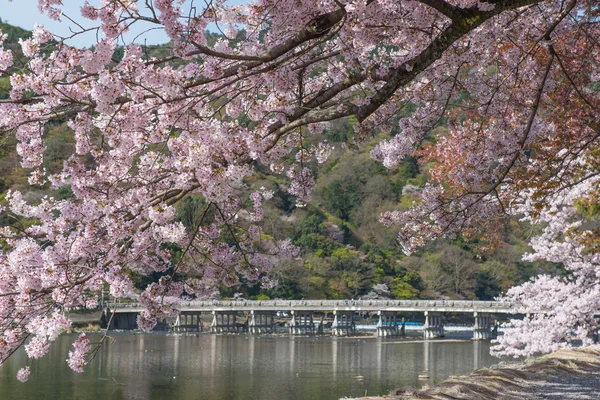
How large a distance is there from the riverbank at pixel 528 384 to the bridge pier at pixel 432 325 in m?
32.4

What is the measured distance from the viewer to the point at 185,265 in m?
5.61

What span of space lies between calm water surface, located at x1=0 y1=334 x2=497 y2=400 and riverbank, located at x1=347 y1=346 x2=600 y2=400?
10.6 ft

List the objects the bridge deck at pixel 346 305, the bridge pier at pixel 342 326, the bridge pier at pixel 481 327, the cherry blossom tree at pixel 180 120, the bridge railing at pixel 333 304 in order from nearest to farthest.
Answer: the cherry blossom tree at pixel 180 120
the bridge deck at pixel 346 305
the bridge railing at pixel 333 304
the bridge pier at pixel 481 327
the bridge pier at pixel 342 326

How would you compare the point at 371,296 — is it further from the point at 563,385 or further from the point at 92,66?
the point at 92,66

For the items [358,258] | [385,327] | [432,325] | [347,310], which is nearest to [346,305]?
[347,310]

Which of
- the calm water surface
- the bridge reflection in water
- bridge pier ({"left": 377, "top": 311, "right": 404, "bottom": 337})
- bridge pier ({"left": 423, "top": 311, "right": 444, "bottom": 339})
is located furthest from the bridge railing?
the calm water surface

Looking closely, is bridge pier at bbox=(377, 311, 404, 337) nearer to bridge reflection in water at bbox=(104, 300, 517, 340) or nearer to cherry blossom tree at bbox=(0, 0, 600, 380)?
bridge reflection in water at bbox=(104, 300, 517, 340)

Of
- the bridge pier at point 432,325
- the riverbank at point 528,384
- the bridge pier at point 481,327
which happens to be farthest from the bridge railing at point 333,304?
the riverbank at point 528,384

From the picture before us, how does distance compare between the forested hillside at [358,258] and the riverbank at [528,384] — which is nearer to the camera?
the riverbank at [528,384]

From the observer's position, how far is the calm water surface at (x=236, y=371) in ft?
59.4

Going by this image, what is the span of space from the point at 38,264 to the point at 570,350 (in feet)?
45.5

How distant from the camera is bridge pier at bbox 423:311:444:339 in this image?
45.0 metres

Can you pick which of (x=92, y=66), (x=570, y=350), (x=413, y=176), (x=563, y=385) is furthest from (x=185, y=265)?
(x=413, y=176)

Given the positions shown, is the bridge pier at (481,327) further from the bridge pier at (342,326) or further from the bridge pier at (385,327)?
the bridge pier at (342,326)
